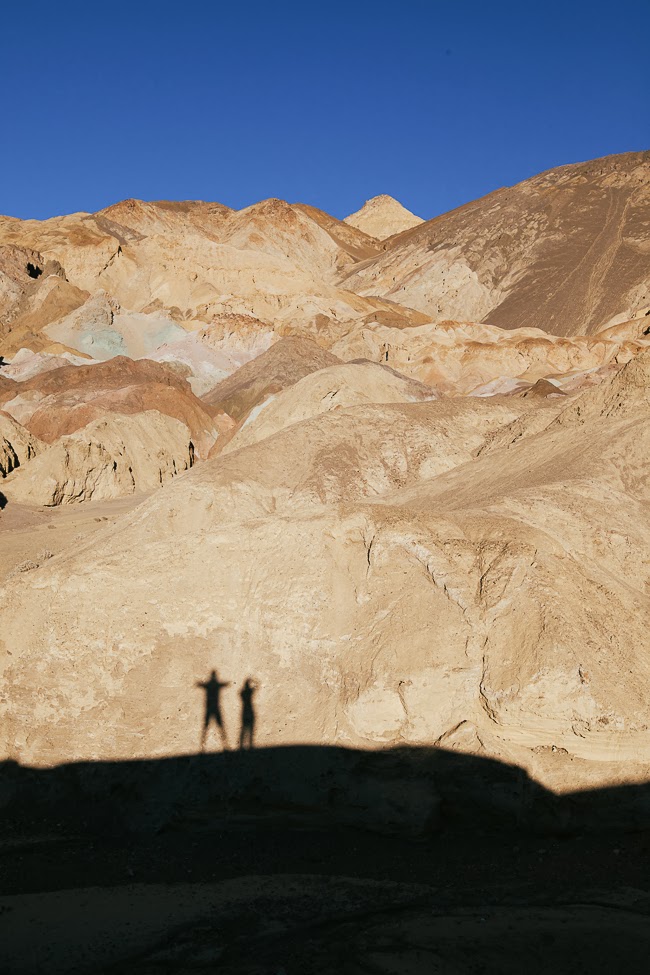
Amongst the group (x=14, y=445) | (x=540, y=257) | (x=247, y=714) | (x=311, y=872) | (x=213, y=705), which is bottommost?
Result: (x=311, y=872)

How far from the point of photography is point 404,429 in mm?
25438

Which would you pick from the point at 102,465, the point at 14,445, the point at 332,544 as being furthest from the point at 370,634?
the point at 14,445

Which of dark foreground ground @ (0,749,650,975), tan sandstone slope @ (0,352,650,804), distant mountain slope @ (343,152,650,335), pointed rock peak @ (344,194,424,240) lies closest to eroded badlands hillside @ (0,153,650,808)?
tan sandstone slope @ (0,352,650,804)

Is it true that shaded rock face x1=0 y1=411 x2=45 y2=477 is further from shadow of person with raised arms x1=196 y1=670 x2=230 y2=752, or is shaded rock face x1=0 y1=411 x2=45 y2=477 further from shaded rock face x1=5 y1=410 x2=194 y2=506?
shadow of person with raised arms x1=196 y1=670 x2=230 y2=752

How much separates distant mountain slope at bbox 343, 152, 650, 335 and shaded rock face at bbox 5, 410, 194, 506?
3548cm

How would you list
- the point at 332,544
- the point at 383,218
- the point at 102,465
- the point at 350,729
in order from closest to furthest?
the point at 350,729, the point at 332,544, the point at 102,465, the point at 383,218

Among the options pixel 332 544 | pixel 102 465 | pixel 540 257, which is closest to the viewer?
pixel 332 544

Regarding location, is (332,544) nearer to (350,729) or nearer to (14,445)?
(350,729)

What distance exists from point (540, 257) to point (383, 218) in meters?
45.2

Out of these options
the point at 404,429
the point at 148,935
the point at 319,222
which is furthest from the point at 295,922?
the point at 319,222

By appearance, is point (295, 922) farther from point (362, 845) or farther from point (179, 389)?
point (179, 389)

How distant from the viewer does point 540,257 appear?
68.6m

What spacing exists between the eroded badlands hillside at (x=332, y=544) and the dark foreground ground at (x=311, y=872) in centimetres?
43

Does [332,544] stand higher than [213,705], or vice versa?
[332,544]
